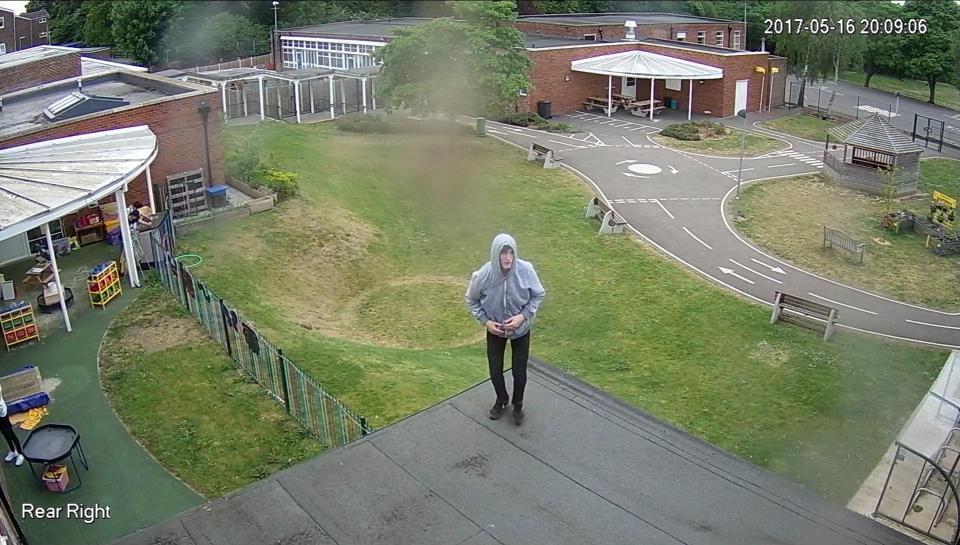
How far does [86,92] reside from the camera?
18.4 meters

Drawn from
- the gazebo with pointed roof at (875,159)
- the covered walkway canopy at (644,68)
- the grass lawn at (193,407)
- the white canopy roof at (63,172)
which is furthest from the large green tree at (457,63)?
the grass lawn at (193,407)

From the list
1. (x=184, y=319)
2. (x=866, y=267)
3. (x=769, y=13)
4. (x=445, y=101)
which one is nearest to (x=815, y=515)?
(x=184, y=319)

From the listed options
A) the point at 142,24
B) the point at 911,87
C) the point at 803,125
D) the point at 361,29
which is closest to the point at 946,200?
the point at 803,125

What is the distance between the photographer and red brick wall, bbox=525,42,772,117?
103ft

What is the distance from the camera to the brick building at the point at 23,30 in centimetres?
4988

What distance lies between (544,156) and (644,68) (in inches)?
388

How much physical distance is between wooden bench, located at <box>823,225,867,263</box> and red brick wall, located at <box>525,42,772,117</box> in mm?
14934

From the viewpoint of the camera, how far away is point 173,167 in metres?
16.4

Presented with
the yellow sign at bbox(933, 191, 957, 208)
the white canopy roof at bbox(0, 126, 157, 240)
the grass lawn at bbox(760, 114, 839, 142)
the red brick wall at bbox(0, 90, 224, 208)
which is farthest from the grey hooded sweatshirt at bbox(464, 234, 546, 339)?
the grass lawn at bbox(760, 114, 839, 142)

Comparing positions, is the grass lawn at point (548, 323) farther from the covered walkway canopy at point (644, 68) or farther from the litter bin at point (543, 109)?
the covered walkway canopy at point (644, 68)

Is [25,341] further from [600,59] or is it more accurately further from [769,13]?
[769,13]

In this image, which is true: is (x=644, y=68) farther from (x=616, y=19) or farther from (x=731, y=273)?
(x=731, y=273)

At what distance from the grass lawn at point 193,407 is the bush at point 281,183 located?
21.6ft

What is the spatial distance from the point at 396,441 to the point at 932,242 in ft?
54.6
